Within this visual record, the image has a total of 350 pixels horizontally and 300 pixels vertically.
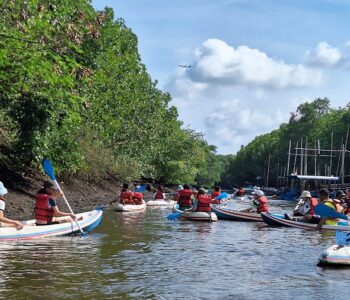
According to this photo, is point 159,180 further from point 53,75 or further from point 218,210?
point 53,75

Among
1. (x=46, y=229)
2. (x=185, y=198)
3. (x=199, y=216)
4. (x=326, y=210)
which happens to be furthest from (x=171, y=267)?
(x=185, y=198)

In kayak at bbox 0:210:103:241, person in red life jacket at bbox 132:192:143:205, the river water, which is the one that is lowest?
the river water

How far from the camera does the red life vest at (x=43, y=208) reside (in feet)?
50.3

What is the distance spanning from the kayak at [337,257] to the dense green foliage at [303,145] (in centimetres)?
6474

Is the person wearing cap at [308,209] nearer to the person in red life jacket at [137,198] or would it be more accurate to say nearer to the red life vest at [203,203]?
the red life vest at [203,203]

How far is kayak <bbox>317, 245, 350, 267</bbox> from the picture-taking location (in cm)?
1156

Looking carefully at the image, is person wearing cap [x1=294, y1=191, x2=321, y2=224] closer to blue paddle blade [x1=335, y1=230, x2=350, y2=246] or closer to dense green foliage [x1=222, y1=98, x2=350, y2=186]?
blue paddle blade [x1=335, y1=230, x2=350, y2=246]

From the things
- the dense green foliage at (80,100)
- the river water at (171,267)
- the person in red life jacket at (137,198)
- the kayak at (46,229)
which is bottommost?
the river water at (171,267)

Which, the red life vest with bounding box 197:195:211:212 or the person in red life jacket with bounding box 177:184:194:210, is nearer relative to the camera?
the red life vest with bounding box 197:195:211:212

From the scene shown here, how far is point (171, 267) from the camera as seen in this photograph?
11.9 m

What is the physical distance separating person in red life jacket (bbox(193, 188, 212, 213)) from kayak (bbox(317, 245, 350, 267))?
10.5 metres

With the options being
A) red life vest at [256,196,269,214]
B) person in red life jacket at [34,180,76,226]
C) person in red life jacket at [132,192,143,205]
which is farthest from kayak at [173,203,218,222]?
person in red life jacket at [34,180,76,226]

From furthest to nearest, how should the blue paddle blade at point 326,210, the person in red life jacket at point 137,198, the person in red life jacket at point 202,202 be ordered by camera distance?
the person in red life jacket at point 137,198 → the person in red life jacket at point 202,202 → the blue paddle blade at point 326,210

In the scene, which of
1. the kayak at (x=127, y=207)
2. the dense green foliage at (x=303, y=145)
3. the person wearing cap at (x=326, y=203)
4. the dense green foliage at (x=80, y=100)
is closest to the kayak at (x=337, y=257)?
the person wearing cap at (x=326, y=203)
